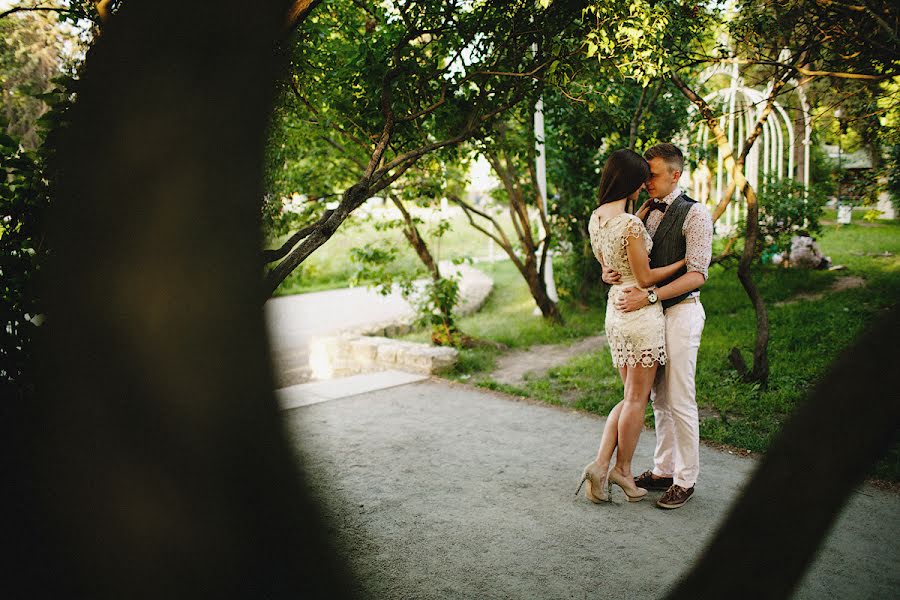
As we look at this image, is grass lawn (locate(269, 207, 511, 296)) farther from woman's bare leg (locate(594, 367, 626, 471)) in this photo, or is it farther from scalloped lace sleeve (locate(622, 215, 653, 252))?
scalloped lace sleeve (locate(622, 215, 653, 252))

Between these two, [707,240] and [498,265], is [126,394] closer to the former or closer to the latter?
[707,240]

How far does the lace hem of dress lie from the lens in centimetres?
415

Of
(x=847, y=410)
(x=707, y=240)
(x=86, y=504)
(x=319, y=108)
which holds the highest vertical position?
(x=319, y=108)

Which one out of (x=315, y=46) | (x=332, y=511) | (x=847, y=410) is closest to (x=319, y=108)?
(x=315, y=46)

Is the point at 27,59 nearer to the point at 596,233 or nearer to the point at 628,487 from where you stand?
the point at 596,233

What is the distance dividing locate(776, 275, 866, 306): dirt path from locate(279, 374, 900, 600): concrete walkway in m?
5.05

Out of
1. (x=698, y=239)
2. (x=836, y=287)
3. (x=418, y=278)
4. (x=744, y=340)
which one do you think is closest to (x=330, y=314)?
(x=418, y=278)

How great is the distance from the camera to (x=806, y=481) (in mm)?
1543

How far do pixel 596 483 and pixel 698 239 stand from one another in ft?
5.74

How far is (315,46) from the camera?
520cm

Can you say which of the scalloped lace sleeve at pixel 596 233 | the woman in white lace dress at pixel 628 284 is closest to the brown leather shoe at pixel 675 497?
the woman in white lace dress at pixel 628 284

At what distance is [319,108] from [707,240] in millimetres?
3525

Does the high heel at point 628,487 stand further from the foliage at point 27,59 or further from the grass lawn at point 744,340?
the foliage at point 27,59

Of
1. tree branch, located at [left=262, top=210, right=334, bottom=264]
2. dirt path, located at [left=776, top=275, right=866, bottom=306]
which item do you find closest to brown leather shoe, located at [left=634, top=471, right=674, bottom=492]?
tree branch, located at [left=262, top=210, right=334, bottom=264]
